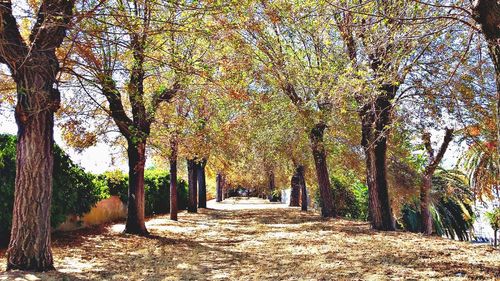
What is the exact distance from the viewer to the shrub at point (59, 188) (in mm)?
8022

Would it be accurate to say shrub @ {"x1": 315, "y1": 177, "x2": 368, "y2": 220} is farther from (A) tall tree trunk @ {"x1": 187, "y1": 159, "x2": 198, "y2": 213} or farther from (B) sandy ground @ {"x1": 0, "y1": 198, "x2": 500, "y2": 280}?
(B) sandy ground @ {"x1": 0, "y1": 198, "x2": 500, "y2": 280}

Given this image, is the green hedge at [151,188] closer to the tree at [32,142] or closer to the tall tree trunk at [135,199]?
the tall tree trunk at [135,199]

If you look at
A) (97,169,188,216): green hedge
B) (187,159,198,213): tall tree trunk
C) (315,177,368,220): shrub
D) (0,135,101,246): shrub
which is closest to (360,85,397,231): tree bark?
(0,135,101,246): shrub

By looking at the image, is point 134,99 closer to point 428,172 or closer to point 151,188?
point 151,188

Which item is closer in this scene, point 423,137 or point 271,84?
point 423,137

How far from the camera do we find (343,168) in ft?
57.7

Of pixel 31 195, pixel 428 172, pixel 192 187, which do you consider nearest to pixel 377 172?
pixel 428 172

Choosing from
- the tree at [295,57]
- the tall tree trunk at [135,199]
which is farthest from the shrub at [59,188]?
the tree at [295,57]

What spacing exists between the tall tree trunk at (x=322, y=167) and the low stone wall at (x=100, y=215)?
23.4ft

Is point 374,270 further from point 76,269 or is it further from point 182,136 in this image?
point 182,136

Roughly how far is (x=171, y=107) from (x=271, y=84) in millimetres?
3210

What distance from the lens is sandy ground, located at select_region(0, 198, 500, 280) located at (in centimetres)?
591

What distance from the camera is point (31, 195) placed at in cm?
585

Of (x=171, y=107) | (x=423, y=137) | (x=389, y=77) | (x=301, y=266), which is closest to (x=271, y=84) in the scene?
(x=171, y=107)
